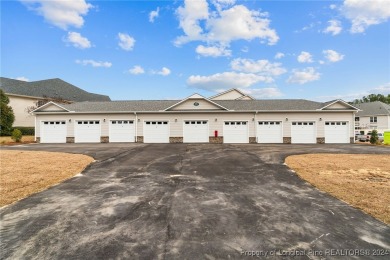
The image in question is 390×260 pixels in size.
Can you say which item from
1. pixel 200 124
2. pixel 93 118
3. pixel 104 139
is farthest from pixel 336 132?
pixel 93 118

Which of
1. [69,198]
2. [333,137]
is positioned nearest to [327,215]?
[69,198]

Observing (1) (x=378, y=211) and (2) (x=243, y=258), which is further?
(1) (x=378, y=211)

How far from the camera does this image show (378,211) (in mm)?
4879

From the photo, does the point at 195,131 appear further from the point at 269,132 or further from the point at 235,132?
the point at 269,132

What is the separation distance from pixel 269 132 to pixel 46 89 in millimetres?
38545

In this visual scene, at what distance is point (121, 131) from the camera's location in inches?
840

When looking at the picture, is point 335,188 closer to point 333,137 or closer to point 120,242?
point 120,242

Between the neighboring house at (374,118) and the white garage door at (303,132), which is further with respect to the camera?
the neighboring house at (374,118)

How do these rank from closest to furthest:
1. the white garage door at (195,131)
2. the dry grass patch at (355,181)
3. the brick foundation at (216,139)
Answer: the dry grass patch at (355,181)
the brick foundation at (216,139)
the white garage door at (195,131)

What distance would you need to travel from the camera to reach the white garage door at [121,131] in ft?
69.8

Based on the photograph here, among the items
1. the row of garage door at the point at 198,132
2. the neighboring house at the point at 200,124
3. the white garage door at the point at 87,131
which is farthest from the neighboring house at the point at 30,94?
the white garage door at the point at 87,131

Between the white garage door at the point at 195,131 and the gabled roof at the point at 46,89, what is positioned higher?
the gabled roof at the point at 46,89

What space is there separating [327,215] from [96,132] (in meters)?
21.2

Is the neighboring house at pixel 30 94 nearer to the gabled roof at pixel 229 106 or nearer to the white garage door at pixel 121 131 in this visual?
the gabled roof at pixel 229 106
